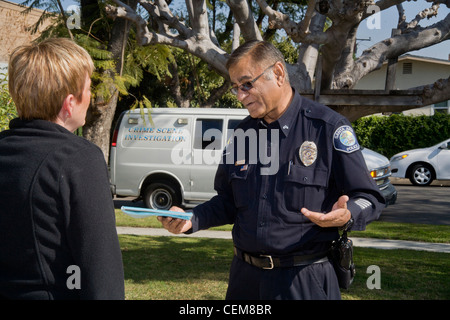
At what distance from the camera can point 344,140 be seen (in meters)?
2.55

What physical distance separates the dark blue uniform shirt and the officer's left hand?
87mm

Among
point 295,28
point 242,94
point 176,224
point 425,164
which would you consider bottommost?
point 176,224

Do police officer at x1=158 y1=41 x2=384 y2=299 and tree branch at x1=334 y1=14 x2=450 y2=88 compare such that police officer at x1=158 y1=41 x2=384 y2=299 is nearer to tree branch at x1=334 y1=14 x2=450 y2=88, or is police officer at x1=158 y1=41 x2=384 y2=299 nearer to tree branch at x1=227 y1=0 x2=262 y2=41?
tree branch at x1=227 y1=0 x2=262 y2=41

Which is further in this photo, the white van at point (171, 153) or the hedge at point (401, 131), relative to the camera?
the hedge at point (401, 131)

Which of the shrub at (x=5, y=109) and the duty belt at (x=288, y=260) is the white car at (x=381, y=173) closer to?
the shrub at (x=5, y=109)

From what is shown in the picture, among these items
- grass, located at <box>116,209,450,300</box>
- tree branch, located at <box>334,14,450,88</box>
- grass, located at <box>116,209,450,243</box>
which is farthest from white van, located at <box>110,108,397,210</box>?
tree branch, located at <box>334,14,450,88</box>

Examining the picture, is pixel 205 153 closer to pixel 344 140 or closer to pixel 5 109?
pixel 5 109

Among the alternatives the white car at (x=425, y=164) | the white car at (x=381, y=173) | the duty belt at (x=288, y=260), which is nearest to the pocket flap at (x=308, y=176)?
the duty belt at (x=288, y=260)

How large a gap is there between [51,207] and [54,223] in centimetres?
5

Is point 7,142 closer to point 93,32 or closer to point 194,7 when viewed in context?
point 194,7

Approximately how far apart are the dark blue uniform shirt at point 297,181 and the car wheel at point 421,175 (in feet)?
53.2

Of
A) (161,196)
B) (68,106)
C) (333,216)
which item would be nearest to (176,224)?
(333,216)

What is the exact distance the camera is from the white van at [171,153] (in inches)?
455
